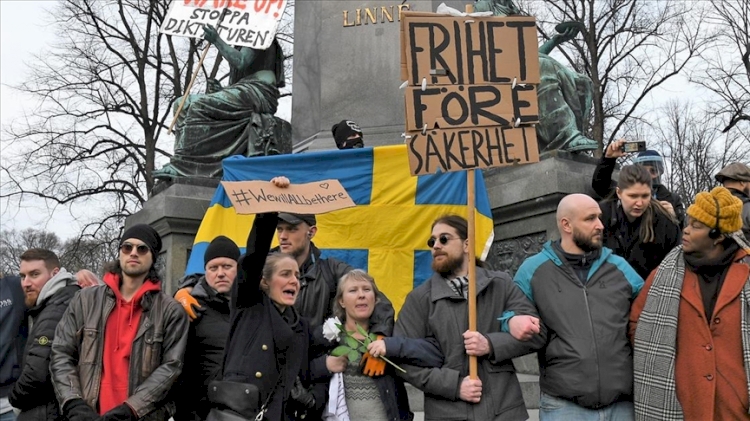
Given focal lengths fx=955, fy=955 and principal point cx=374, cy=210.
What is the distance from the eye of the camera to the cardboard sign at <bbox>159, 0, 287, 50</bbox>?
30.9ft

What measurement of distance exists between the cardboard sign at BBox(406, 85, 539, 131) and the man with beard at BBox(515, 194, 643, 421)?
0.58 m

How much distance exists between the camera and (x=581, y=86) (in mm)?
A: 8984

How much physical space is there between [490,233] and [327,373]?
2392 millimetres

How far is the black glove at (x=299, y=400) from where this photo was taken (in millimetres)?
4676

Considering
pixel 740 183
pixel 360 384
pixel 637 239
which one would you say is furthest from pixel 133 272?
pixel 740 183

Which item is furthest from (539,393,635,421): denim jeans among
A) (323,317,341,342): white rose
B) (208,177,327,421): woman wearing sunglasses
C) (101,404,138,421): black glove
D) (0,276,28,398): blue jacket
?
(0,276,28,398): blue jacket

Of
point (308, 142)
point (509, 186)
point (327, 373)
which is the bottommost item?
point (327, 373)

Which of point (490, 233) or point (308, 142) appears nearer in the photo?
point (490, 233)

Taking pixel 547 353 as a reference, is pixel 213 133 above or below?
above

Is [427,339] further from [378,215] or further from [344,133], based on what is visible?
[344,133]

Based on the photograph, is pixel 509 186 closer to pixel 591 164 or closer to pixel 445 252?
pixel 591 164

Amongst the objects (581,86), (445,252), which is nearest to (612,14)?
(581,86)

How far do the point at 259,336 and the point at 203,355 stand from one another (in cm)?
46

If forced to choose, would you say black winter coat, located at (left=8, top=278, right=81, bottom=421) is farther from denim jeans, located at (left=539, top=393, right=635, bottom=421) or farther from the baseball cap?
denim jeans, located at (left=539, top=393, right=635, bottom=421)
